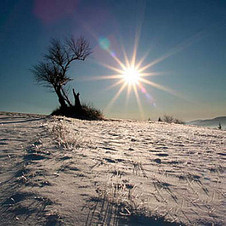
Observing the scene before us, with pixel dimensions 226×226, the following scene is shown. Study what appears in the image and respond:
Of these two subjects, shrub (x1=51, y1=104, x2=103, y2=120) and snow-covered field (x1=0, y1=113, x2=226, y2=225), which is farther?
shrub (x1=51, y1=104, x2=103, y2=120)

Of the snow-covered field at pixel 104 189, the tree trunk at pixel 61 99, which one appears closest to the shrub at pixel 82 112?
the tree trunk at pixel 61 99

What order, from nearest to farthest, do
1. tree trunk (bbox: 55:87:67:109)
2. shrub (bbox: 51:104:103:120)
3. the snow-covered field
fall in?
the snow-covered field < shrub (bbox: 51:104:103:120) < tree trunk (bbox: 55:87:67:109)

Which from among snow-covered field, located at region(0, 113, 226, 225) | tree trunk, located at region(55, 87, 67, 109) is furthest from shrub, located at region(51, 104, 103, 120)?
snow-covered field, located at region(0, 113, 226, 225)

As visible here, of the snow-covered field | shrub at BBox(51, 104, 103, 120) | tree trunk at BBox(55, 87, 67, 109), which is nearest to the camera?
the snow-covered field

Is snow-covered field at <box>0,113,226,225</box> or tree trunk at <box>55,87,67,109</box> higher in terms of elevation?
tree trunk at <box>55,87,67,109</box>

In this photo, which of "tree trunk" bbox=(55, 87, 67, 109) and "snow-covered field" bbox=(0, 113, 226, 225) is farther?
"tree trunk" bbox=(55, 87, 67, 109)

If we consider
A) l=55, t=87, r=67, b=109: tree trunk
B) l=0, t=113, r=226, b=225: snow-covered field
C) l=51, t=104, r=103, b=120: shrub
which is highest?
l=55, t=87, r=67, b=109: tree trunk

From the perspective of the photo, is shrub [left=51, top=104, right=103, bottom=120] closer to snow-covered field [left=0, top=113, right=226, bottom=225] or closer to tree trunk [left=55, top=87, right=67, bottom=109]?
tree trunk [left=55, top=87, right=67, bottom=109]

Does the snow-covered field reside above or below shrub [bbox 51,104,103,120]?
below

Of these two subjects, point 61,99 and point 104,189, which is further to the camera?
point 61,99

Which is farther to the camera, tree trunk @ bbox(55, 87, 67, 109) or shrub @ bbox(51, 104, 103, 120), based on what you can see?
tree trunk @ bbox(55, 87, 67, 109)

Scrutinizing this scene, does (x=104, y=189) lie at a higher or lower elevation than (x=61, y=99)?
lower

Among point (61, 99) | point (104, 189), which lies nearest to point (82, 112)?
point (61, 99)

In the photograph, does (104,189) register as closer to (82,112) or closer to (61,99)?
(82,112)
